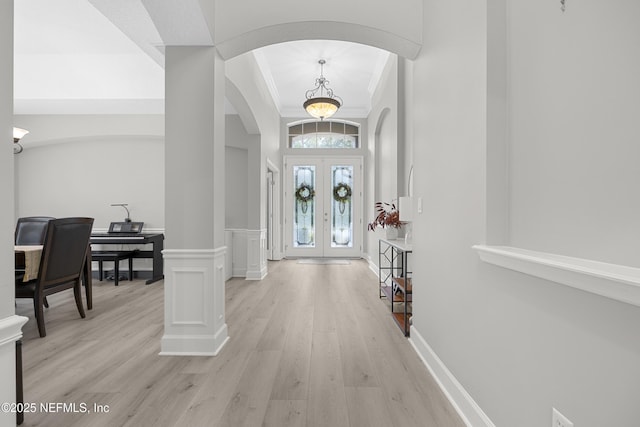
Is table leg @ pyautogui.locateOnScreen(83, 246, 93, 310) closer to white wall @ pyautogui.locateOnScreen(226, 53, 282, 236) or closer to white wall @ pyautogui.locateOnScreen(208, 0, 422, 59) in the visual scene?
white wall @ pyautogui.locateOnScreen(226, 53, 282, 236)

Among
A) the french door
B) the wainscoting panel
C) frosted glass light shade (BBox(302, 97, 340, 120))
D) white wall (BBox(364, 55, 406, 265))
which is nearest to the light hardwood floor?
the wainscoting panel

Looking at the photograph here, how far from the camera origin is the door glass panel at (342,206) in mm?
7871

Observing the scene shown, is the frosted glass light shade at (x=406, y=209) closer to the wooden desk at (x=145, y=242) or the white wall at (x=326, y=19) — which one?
the white wall at (x=326, y=19)

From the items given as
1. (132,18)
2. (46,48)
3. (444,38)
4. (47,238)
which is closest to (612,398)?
Answer: (444,38)

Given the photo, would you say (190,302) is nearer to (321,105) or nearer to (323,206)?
(321,105)

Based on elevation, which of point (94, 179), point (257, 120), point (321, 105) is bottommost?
point (94, 179)

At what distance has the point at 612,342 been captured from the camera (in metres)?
0.90

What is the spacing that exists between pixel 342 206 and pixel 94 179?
16.6ft

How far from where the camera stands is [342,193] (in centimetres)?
784

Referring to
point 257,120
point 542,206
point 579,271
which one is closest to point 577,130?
point 542,206

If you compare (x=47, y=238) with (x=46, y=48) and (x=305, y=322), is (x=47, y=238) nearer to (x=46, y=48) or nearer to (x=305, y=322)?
(x=305, y=322)

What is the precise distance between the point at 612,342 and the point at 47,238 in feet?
12.9

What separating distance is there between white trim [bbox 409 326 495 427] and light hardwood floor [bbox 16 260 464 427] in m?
0.05

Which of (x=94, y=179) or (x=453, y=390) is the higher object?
(x=94, y=179)
